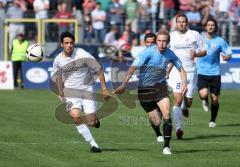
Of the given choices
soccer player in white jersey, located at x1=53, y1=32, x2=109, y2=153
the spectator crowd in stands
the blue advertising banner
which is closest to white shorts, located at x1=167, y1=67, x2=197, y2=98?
soccer player in white jersey, located at x1=53, y1=32, x2=109, y2=153

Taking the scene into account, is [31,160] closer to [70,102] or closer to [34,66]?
[70,102]

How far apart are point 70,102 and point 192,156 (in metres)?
2.41

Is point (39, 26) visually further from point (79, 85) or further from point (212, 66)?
point (79, 85)

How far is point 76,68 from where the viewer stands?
1579cm

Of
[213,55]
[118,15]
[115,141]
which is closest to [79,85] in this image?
[115,141]

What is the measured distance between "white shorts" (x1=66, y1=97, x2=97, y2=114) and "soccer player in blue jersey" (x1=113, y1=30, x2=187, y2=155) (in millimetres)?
881

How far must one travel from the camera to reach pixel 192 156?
49.5ft

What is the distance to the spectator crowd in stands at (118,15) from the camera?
1478 inches

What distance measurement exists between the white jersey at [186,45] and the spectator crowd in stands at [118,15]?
17771 millimetres

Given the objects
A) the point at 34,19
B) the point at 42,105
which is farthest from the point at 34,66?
the point at 42,105

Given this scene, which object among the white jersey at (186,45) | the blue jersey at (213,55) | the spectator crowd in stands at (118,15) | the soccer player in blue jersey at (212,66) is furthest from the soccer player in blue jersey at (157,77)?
the spectator crowd in stands at (118,15)

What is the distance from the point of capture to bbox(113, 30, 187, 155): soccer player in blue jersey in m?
15.5

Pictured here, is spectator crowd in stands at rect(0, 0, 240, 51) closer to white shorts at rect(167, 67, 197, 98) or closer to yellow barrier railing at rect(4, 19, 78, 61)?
yellow barrier railing at rect(4, 19, 78, 61)

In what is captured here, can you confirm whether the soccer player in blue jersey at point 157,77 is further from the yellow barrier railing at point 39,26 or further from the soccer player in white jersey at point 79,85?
the yellow barrier railing at point 39,26
